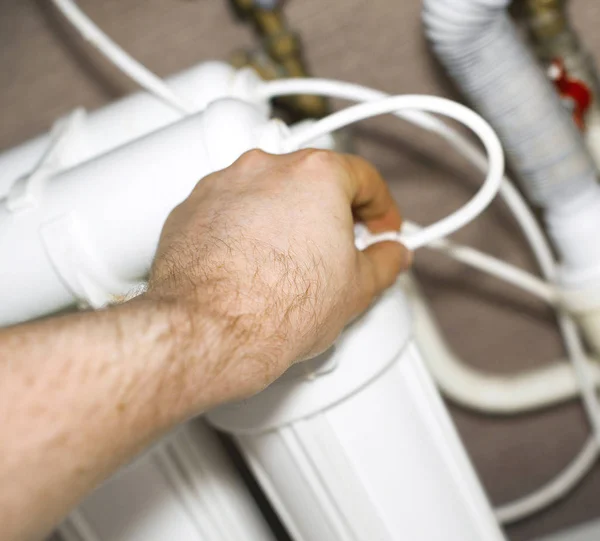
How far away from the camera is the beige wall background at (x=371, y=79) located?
60 centimetres

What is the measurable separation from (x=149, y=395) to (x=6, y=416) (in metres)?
0.06

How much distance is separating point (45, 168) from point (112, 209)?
80 mm

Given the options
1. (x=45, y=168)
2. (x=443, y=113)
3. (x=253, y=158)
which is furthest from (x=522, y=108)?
(x=45, y=168)

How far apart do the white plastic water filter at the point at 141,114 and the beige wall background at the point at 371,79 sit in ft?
0.40

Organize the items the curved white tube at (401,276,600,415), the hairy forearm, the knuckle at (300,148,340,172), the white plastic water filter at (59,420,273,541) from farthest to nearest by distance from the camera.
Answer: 1. the curved white tube at (401,276,600,415)
2. the white plastic water filter at (59,420,273,541)
3. the knuckle at (300,148,340,172)
4. the hairy forearm

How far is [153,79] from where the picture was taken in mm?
483

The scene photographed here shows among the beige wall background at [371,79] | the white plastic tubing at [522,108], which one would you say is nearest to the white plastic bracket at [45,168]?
the beige wall background at [371,79]

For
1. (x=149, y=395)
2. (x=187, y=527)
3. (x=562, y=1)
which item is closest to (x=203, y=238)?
(x=149, y=395)

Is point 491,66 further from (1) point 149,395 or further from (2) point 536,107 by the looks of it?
(1) point 149,395

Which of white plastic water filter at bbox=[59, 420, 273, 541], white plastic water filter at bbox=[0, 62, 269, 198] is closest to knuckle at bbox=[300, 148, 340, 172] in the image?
white plastic water filter at bbox=[0, 62, 269, 198]

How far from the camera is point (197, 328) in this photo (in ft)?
1.09

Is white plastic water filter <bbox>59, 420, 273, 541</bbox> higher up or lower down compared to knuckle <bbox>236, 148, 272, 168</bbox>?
lower down

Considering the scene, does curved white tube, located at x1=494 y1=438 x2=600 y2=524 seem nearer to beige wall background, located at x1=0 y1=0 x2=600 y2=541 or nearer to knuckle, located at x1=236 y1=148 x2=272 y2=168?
beige wall background, located at x1=0 y1=0 x2=600 y2=541

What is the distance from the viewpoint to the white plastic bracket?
43 cm
